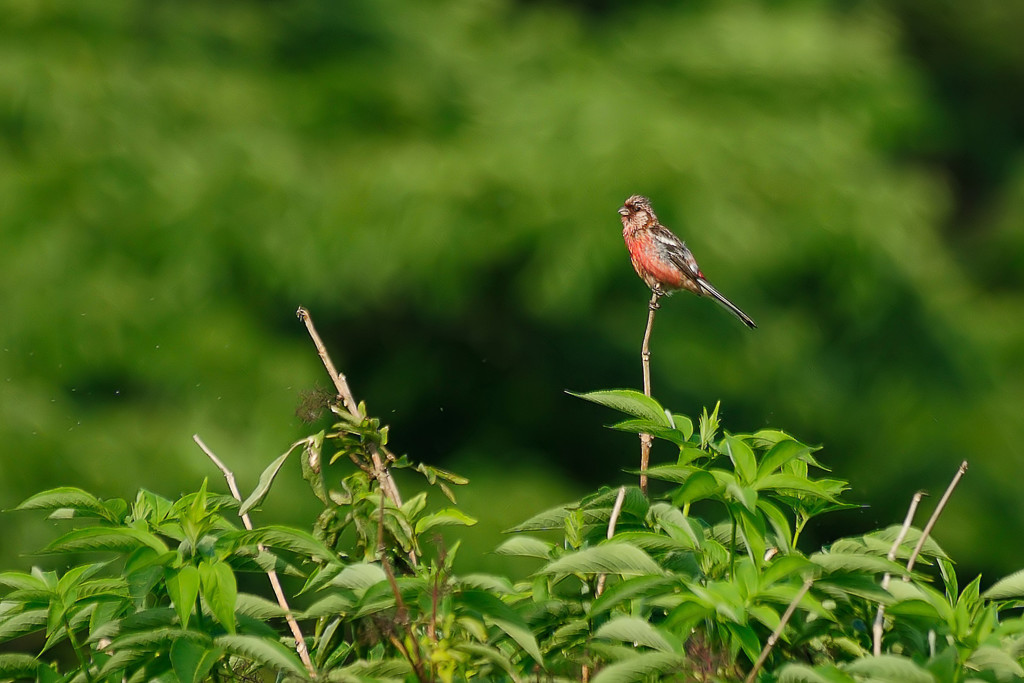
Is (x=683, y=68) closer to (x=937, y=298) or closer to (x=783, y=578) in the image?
(x=937, y=298)

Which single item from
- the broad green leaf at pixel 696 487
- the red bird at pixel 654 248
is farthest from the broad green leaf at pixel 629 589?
the red bird at pixel 654 248

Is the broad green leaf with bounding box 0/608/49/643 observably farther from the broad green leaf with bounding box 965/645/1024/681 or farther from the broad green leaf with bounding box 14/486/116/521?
the broad green leaf with bounding box 965/645/1024/681

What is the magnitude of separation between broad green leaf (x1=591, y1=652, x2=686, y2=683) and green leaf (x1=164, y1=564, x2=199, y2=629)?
1.70 feet

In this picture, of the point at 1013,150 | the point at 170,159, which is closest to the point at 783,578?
the point at 170,159

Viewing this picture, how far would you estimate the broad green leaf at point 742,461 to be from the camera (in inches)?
71.1

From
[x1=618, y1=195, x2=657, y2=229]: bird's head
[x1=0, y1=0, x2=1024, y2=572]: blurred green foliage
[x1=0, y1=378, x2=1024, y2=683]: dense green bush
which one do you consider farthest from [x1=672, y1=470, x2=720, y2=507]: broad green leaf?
[x1=0, y1=0, x2=1024, y2=572]: blurred green foliage

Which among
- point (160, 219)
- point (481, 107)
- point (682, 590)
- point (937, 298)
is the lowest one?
point (937, 298)

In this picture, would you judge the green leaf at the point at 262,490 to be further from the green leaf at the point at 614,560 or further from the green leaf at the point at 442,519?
the green leaf at the point at 614,560

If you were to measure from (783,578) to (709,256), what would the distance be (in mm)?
6008

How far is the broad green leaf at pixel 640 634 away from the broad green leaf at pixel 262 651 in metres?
0.40

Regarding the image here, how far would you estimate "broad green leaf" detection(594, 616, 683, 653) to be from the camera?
1601mm

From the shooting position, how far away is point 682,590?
1.72 m

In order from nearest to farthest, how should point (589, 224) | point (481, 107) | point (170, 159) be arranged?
point (589, 224) < point (170, 159) < point (481, 107)

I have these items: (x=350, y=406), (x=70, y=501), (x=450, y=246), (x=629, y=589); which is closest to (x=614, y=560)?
(x=629, y=589)
